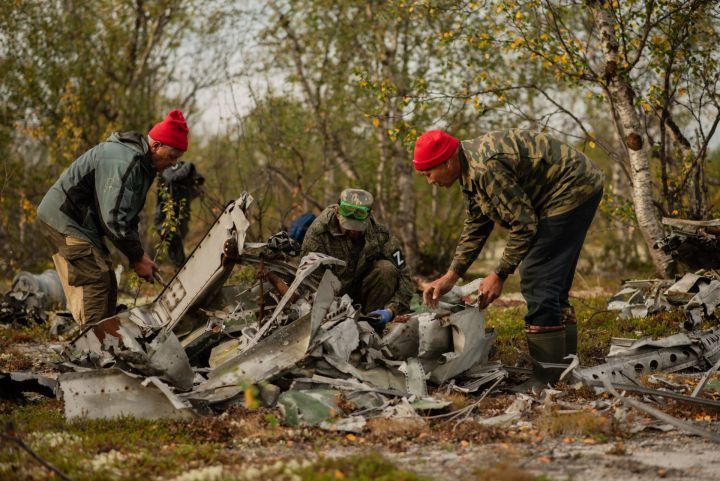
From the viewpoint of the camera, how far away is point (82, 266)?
18.8 feet

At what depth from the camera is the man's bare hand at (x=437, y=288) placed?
5.04 m

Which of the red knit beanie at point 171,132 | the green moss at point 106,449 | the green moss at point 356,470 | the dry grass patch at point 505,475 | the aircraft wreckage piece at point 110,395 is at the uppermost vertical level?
the red knit beanie at point 171,132

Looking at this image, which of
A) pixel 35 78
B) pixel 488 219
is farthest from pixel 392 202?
pixel 488 219

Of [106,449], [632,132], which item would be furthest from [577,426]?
[632,132]

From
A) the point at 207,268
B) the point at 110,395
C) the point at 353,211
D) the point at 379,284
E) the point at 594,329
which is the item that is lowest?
the point at 594,329

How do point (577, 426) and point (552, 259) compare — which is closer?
point (577, 426)

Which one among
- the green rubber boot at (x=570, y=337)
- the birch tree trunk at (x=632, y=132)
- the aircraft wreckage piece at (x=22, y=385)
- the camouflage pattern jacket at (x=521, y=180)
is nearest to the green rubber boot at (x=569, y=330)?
the green rubber boot at (x=570, y=337)

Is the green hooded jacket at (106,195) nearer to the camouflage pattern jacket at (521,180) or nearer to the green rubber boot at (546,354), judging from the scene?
the camouflage pattern jacket at (521,180)

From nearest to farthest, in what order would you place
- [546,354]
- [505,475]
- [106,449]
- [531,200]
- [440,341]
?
[505,475], [106,449], [531,200], [546,354], [440,341]

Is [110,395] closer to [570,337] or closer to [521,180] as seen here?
[521,180]

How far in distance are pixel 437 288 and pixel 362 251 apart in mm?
1735

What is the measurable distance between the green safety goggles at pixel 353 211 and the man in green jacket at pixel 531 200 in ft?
4.45

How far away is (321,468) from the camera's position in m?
3.39

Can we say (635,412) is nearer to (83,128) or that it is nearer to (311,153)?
(311,153)
